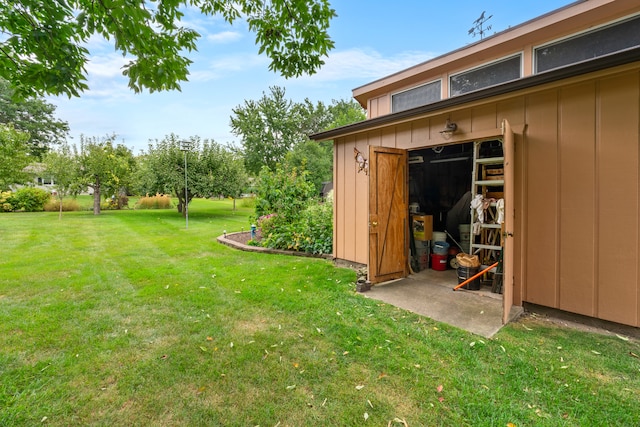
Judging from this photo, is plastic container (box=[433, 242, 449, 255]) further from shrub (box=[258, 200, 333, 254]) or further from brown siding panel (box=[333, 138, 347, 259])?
shrub (box=[258, 200, 333, 254])

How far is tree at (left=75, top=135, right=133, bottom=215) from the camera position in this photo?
15164 mm

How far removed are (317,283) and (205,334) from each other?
200cm

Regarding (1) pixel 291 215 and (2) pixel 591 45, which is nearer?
(2) pixel 591 45

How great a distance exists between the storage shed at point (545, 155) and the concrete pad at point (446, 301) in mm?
254

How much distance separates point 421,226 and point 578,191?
2.59 m

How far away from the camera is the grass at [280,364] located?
1906 mm

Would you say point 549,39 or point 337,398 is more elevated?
point 549,39

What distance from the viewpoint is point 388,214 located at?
Result: 4699mm

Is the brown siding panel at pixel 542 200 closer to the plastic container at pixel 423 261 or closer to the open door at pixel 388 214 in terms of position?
the open door at pixel 388 214

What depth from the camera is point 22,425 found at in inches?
71.2

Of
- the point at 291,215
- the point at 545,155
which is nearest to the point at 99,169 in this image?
the point at 291,215

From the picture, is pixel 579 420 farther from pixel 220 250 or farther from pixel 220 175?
pixel 220 175

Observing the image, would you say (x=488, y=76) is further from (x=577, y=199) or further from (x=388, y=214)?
(x=388, y=214)

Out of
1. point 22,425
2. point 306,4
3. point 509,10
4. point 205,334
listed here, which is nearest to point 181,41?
point 306,4
